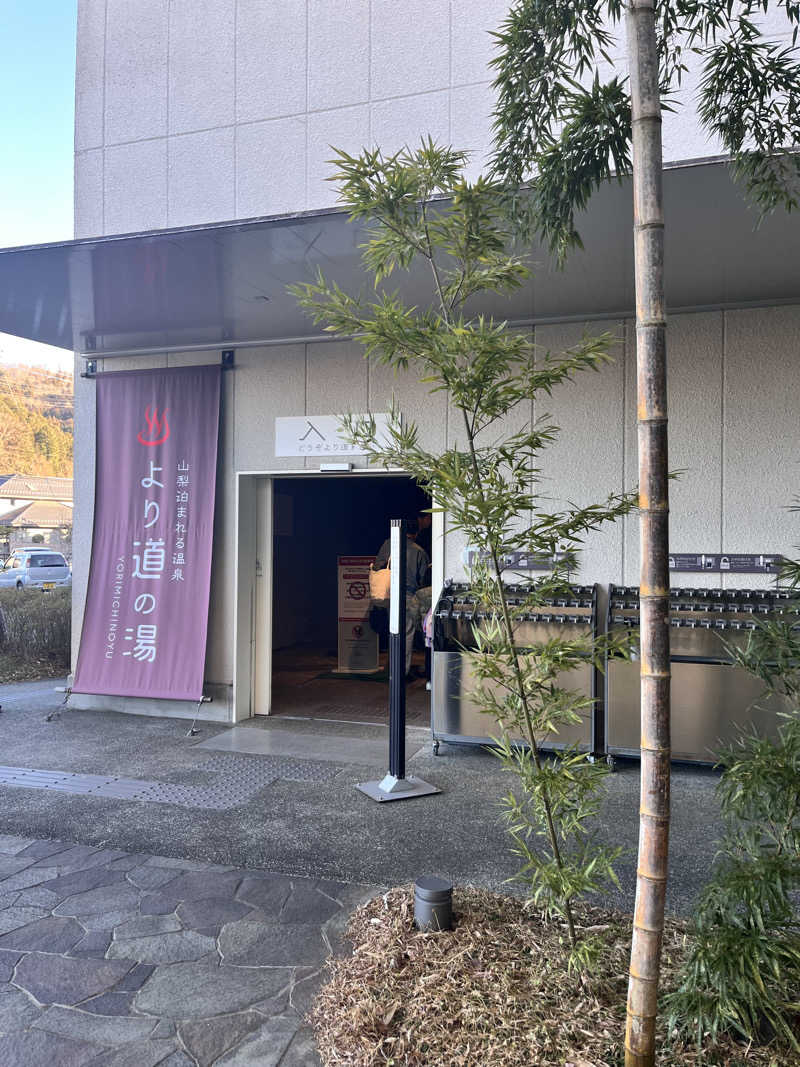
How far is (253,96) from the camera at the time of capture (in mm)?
5969

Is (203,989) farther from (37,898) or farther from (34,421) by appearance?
(34,421)

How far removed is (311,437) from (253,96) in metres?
2.69

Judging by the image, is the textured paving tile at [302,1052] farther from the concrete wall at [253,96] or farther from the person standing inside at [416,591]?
the person standing inside at [416,591]

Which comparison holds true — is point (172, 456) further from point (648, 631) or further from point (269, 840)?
point (648, 631)

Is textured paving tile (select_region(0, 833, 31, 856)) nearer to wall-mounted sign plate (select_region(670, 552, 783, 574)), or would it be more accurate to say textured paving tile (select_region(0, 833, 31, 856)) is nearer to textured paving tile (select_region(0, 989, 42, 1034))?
textured paving tile (select_region(0, 989, 42, 1034))

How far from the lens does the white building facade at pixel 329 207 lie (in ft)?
17.6

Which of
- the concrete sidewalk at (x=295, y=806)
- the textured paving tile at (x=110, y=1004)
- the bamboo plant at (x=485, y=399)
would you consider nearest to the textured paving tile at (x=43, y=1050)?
the textured paving tile at (x=110, y=1004)

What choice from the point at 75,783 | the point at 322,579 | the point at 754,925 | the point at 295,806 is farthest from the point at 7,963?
the point at 322,579

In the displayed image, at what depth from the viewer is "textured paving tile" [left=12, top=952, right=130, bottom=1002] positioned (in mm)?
2607

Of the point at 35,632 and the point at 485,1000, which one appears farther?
the point at 35,632

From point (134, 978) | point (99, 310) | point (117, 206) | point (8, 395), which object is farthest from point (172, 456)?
point (8, 395)

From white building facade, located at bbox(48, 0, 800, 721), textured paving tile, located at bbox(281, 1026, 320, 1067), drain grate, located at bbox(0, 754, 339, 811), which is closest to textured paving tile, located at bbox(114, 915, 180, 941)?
textured paving tile, located at bbox(281, 1026, 320, 1067)

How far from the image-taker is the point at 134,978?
107 inches

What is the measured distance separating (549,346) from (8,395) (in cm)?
3694
